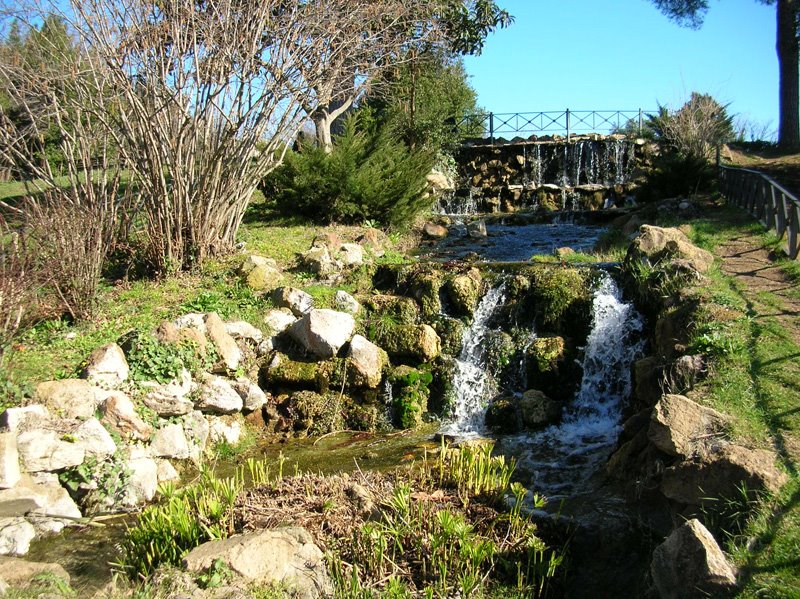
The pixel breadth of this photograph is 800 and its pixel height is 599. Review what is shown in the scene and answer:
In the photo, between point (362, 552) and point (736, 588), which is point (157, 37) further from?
point (736, 588)

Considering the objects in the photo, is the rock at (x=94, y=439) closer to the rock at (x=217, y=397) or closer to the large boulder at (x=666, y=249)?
the rock at (x=217, y=397)

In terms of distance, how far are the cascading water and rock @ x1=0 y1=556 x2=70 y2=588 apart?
13.0ft

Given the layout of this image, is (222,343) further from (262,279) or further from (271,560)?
(271,560)

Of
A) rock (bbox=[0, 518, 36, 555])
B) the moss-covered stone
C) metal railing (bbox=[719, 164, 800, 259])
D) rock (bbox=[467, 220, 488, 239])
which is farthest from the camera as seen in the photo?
rock (bbox=[467, 220, 488, 239])

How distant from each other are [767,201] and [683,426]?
28.1 ft

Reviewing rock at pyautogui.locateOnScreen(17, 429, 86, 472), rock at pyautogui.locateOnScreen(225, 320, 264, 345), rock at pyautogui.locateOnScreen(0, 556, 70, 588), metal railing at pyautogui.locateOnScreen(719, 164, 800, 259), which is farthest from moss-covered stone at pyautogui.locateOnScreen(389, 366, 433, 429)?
metal railing at pyautogui.locateOnScreen(719, 164, 800, 259)

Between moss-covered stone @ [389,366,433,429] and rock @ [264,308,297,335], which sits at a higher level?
rock @ [264,308,297,335]

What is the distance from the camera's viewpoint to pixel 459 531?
4648mm

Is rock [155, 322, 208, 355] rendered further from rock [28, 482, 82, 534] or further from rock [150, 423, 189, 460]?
rock [28, 482, 82, 534]

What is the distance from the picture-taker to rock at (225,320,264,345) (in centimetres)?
886

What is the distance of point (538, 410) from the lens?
825 centimetres

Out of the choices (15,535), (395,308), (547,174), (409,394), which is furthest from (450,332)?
(547,174)

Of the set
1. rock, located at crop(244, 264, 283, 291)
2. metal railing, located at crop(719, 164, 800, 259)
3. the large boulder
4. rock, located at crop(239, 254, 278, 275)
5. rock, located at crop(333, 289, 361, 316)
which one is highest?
metal railing, located at crop(719, 164, 800, 259)

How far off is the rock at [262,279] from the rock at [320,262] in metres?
0.76
